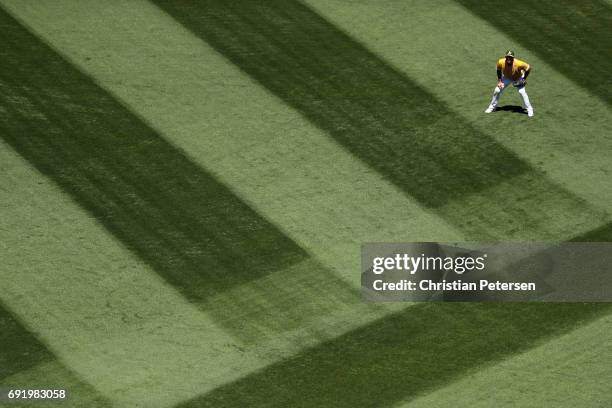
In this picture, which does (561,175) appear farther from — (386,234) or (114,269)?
(114,269)

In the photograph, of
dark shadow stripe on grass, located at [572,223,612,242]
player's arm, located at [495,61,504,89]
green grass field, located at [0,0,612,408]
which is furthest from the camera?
player's arm, located at [495,61,504,89]

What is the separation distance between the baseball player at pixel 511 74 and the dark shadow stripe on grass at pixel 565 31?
2025mm

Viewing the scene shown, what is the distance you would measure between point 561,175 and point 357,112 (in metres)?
5.16

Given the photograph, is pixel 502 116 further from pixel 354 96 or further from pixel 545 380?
pixel 545 380

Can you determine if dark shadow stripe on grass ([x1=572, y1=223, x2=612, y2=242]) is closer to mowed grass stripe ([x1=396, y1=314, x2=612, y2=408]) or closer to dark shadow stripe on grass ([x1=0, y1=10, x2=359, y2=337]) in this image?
mowed grass stripe ([x1=396, y1=314, x2=612, y2=408])

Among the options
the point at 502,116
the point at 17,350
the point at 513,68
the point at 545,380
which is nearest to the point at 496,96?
the point at 502,116

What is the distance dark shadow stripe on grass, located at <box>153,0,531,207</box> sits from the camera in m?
29.2

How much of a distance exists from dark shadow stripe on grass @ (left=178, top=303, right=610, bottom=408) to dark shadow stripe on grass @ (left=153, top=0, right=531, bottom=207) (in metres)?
3.67

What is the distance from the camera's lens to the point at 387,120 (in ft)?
101

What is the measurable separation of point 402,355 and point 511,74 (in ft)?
28.0

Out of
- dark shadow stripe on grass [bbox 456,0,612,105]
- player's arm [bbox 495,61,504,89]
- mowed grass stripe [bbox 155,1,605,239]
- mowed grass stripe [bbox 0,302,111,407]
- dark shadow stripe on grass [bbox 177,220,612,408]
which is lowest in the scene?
mowed grass stripe [bbox 0,302,111,407]

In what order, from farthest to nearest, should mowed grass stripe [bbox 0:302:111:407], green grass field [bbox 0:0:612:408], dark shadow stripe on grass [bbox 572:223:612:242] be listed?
dark shadow stripe on grass [bbox 572:223:612:242], green grass field [bbox 0:0:612:408], mowed grass stripe [bbox 0:302:111:407]

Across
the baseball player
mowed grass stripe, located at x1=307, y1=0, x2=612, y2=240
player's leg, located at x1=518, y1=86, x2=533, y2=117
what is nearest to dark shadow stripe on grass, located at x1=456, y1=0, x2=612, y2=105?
mowed grass stripe, located at x1=307, y1=0, x2=612, y2=240

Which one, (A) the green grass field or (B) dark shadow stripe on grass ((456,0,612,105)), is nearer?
(A) the green grass field
